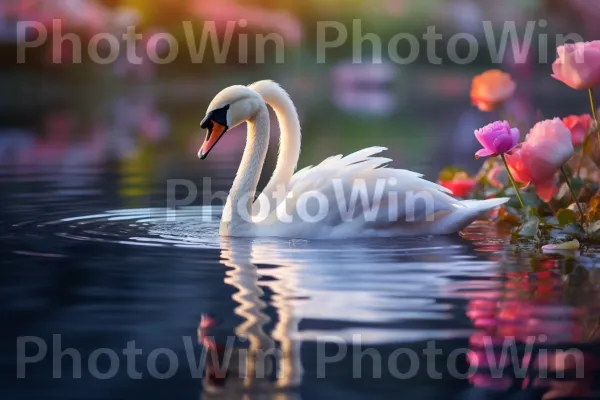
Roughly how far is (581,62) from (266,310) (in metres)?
2.29

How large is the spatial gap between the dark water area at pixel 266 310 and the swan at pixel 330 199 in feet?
0.32

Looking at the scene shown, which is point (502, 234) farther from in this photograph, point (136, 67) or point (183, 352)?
point (136, 67)

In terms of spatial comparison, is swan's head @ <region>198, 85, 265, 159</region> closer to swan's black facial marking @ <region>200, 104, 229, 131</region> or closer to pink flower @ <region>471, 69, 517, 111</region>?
swan's black facial marking @ <region>200, 104, 229, 131</region>

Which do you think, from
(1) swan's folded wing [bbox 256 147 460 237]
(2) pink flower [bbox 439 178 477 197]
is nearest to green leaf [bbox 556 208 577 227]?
(1) swan's folded wing [bbox 256 147 460 237]

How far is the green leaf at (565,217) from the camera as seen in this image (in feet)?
22.6

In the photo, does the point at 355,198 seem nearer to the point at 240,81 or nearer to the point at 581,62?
the point at 581,62

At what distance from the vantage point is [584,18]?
17734 mm

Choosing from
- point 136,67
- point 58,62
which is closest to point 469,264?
point 58,62

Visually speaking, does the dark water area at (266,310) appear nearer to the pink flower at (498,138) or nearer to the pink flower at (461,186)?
the pink flower at (498,138)

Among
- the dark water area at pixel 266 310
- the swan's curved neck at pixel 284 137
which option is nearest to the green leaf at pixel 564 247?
the dark water area at pixel 266 310

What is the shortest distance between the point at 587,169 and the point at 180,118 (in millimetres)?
13496

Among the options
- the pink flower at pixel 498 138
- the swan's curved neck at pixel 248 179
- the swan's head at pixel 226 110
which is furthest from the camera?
the swan's head at pixel 226 110

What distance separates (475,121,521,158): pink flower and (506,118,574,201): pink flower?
120mm

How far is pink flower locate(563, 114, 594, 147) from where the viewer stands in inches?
299
